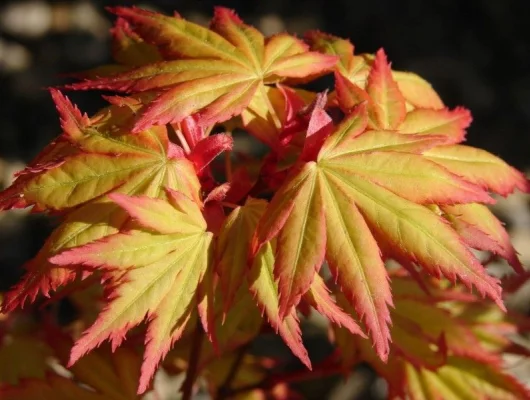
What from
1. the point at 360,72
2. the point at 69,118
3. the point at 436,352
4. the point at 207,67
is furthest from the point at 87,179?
the point at 436,352

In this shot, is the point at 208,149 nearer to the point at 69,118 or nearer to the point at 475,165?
the point at 69,118

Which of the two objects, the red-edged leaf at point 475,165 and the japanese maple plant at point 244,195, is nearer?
the japanese maple plant at point 244,195

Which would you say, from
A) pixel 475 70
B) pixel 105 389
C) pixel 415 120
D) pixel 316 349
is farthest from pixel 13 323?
pixel 475 70

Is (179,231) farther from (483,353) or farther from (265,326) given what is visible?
(483,353)

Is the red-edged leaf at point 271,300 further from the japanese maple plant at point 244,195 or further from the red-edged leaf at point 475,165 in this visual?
the red-edged leaf at point 475,165

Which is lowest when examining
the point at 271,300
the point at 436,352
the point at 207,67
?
the point at 436,352

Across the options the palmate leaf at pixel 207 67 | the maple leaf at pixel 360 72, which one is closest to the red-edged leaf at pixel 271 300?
the palmate leaf at pixel 207 67
